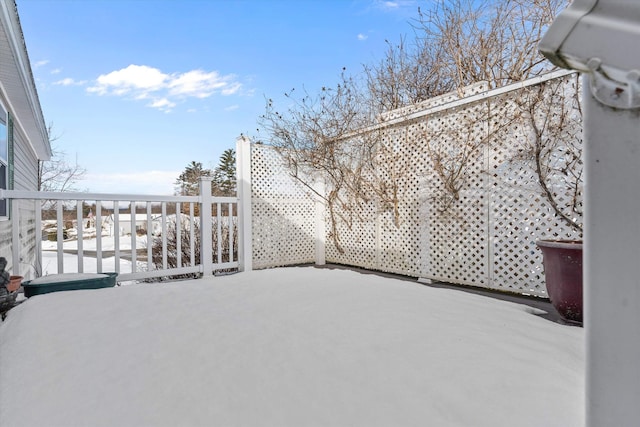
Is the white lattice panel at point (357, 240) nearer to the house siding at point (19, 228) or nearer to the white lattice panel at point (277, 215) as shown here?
the white lattice panel at point (277, 215)

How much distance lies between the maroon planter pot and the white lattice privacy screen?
36.0 inches

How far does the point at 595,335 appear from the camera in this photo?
51 centimetres

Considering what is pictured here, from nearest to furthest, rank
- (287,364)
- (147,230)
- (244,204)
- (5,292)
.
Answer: (287,364)
(5,292)
(147,230)
(244,204)

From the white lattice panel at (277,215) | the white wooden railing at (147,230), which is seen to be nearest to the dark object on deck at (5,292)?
the white wooden railing at (147,230)

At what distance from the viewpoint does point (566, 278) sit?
2361 millimetres

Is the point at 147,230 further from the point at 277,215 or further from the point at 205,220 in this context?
the point at 277,215

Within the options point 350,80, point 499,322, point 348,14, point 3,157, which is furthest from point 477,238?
point 3,157

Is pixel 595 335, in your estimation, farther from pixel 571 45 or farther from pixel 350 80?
pixel 350 80

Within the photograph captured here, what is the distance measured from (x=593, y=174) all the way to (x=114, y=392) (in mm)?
1362

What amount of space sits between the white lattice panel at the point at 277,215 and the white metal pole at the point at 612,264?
4711 mm

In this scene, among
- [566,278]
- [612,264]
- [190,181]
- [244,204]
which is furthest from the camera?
[190,181]

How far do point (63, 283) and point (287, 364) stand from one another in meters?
2.21

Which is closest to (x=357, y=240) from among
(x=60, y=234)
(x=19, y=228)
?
(x=60, y=234)

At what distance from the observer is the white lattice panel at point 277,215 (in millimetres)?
5023
